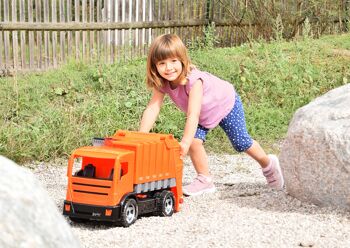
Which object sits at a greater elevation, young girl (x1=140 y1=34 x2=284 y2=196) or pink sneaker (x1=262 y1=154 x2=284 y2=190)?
young girl (x1=140 y1=34 x2=284 y2=196)

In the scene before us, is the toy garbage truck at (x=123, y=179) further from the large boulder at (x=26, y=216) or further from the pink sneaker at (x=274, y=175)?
the large boulder at (x=26, y=216)

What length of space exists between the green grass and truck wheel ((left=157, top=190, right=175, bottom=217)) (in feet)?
6.76

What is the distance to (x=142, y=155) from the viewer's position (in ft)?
14.7

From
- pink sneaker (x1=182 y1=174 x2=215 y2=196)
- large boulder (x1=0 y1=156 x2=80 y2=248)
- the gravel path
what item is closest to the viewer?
large boulder (x1=0 y1=156 x2=80 y2=248)

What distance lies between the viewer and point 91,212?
14.4ft

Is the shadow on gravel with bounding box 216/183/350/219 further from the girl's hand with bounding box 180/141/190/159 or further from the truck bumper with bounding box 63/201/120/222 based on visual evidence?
the truck bumper with bounding box 63/201/120/222

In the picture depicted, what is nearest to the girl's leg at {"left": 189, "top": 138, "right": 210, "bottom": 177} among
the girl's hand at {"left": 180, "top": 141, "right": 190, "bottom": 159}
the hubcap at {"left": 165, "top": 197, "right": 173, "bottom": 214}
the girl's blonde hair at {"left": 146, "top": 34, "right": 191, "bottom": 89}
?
the girl's hand at {"left": 180, "top": 141, "right": 190, "bottom": 159}

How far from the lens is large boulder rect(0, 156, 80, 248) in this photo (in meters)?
2.14

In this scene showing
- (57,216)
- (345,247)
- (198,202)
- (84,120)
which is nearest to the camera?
(57,216)

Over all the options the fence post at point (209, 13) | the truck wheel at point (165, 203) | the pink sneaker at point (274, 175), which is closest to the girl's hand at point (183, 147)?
the truck wheel at point (165, 203)

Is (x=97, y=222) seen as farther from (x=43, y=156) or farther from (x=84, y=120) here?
Result: (x=84, y=120)

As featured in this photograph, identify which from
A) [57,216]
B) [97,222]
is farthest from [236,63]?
[57,216]

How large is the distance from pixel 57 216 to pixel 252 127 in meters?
5.45

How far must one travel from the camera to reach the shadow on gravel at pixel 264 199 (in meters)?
4.67
